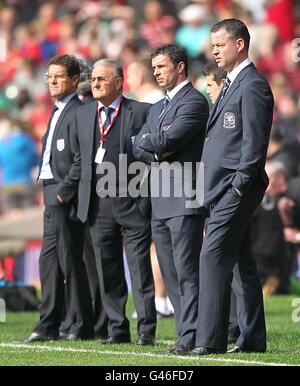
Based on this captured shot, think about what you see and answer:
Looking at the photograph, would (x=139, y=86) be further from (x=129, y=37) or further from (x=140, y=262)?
(x=129, y=37)

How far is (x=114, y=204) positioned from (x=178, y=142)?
1.18 metres

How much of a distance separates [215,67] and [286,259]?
5.69 metres

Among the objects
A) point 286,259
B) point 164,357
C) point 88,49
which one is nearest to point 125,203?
point 164,357

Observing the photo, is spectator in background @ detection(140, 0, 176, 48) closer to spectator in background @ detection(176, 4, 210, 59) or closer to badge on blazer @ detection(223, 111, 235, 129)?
spectator in background @ detection(176, 4, 210, 59)

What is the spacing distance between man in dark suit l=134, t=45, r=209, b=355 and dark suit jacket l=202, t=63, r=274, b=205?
46cm

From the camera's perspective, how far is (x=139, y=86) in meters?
12.0

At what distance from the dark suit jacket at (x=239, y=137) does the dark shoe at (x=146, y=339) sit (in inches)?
67.9

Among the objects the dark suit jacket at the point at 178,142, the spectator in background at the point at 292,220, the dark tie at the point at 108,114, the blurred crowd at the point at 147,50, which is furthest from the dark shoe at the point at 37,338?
the spectator in background at the point at 292,220

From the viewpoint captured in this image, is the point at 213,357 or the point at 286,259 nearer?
the point at 213,357

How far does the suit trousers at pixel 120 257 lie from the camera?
406 inches

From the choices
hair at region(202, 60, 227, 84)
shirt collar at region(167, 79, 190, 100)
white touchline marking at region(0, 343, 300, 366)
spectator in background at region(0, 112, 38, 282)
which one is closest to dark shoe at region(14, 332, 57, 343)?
white touchline marking at region(0, 343, 300, 366)

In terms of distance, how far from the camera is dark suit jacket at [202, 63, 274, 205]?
28.6 ft

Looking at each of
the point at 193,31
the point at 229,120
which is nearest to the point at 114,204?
the point at 229,120

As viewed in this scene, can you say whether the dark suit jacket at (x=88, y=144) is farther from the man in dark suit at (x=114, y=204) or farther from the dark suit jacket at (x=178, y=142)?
the dark suit jacket at (x=178, y=142)
